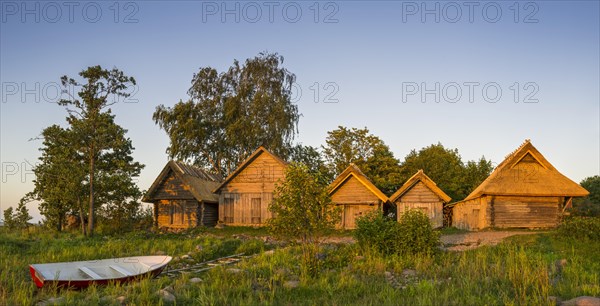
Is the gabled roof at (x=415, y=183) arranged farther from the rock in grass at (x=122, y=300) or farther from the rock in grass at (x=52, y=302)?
the rock in grass at (x=52, y=302)

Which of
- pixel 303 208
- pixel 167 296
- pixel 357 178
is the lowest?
pixel 167 296

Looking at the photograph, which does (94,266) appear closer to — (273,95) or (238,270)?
(238,270)

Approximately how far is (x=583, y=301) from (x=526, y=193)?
20.0 metres

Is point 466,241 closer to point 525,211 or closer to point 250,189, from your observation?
point 525,211

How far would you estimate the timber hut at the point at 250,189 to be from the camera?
33406mm

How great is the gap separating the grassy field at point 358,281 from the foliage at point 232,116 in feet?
79.4

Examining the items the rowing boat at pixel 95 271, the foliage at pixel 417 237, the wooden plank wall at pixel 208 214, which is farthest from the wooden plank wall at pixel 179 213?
the foliage at pixel 417 237

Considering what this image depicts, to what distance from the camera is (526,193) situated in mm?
28859

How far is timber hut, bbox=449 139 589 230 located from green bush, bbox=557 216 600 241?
8004 millimetres

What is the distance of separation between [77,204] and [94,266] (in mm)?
15185

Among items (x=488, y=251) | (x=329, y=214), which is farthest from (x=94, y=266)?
(x=488, y=251)

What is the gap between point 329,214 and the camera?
639 inches

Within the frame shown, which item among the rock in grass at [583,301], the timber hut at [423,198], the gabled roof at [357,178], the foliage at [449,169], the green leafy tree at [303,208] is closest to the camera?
the rock in grass at [583,301]

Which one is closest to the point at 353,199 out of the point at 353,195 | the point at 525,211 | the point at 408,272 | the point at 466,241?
the point at 353,195
